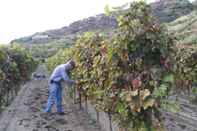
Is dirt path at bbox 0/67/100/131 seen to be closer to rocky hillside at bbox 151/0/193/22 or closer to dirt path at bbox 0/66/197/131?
dirt path at bbox 0/66/197/131

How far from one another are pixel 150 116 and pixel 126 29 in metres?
1.51

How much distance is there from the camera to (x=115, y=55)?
7879 mm

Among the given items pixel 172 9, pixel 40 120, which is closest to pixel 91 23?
pixel 172 9

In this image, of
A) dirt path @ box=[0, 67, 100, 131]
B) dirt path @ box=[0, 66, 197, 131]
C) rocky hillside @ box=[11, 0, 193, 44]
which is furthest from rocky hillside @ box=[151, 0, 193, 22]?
dirt path @ box=[0, 66, 197, 131]

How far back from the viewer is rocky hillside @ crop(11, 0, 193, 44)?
77.4 m

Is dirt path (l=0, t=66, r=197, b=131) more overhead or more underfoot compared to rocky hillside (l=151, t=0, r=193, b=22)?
more underfoot

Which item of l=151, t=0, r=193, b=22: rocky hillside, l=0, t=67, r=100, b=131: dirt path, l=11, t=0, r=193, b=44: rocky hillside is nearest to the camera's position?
l=0, t=67, r=100, b=131: dirt path

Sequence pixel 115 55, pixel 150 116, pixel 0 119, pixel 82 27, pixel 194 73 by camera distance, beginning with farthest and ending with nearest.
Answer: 1. pixel 82 27
2. pixel 194 73
3. pixel 0 119
4. pixel 115 55
5. pixel 150 116

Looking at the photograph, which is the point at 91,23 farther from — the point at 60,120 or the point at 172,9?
the point at 60,120

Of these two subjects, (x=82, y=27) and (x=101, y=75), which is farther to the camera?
(x=82, y=27)

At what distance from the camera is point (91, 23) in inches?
4035

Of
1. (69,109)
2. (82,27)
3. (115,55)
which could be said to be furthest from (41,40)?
(115,55)

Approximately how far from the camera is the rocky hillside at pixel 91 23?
254ft

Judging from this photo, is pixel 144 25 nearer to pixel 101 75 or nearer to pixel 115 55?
pixel 115 55
